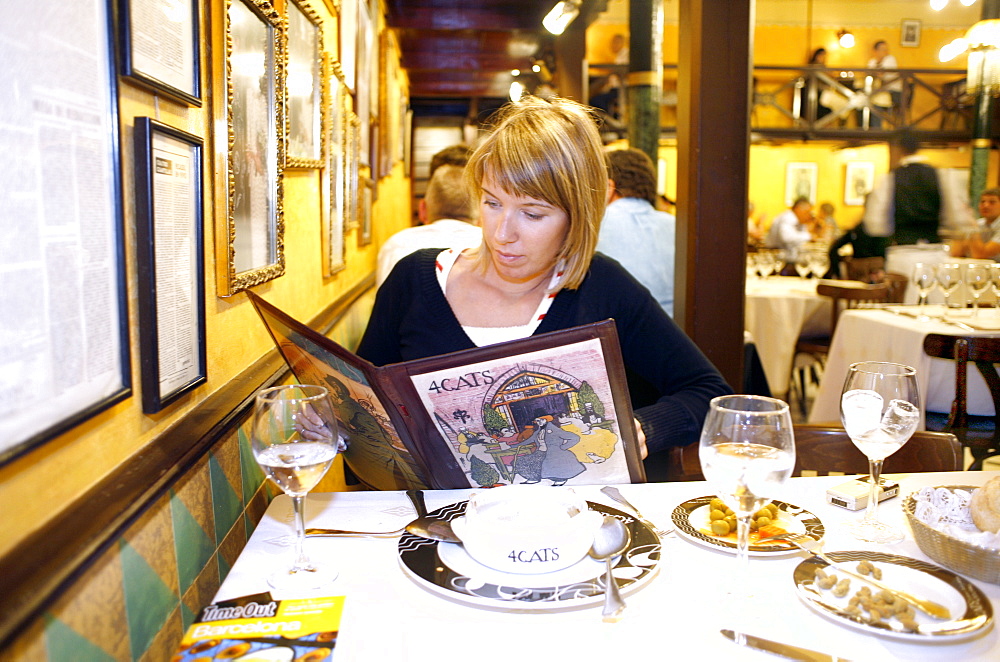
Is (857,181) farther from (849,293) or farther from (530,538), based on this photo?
(530,538)

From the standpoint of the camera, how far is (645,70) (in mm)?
5430

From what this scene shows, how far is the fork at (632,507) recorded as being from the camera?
3.68 ft

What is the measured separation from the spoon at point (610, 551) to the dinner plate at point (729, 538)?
114 mm

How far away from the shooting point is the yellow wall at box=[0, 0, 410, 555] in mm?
796

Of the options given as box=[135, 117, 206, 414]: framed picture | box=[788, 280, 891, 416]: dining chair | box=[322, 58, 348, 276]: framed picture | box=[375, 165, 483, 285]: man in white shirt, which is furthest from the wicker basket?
box=[788, 280, 891, 416]: dining chair

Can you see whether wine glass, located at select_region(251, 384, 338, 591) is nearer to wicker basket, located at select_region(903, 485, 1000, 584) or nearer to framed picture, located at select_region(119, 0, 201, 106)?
framed picture, located at select_region(119, 0, 201, 106)

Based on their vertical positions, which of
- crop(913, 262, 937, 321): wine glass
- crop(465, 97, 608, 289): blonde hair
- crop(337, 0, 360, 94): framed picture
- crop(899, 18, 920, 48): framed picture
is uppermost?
crop(899, 18, 920, 48): framed picture

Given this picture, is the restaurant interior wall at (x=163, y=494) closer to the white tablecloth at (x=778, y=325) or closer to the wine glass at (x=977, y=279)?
the wine glass at (x=977, y=279)

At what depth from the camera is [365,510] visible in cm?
124

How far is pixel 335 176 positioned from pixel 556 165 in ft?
4.56

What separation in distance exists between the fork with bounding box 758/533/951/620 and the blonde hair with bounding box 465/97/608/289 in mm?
841

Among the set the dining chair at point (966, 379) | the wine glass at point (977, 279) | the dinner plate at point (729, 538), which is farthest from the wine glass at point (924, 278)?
the dinner plate at point (729, 538)

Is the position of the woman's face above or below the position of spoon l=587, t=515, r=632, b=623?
above

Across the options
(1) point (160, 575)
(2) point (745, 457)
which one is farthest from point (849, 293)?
(1) point (160, 575)
